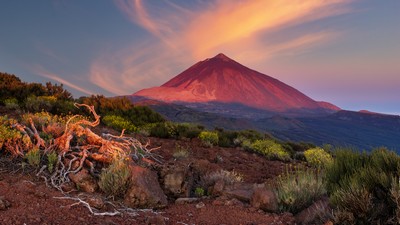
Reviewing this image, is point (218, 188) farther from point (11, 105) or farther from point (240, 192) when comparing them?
point (11, 105)

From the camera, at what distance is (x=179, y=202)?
612 cm

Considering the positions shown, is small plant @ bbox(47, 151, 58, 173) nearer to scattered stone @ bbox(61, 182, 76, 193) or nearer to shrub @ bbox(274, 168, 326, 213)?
scattered stone @ bbox(61, 182, 76, 193)

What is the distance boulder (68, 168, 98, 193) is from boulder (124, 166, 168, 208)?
683mm

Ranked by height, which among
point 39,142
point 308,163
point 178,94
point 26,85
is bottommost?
point 308,163

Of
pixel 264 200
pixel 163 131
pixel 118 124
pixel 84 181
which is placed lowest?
pixel 264 200

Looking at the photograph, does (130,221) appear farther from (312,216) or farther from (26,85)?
(26,85)

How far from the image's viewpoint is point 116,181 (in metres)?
5.71

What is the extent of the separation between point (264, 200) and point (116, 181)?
2538 mm

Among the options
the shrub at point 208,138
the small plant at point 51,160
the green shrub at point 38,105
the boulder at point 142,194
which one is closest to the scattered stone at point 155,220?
the boulder at point 142,194

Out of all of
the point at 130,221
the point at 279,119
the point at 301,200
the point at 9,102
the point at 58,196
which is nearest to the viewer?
the point at 130,221

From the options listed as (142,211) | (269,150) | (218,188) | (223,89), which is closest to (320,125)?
(223,89)

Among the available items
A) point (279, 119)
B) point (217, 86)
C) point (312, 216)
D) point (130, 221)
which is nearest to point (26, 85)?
point (130, 221)

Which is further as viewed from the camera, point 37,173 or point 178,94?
point 178,94

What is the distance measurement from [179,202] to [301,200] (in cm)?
215
